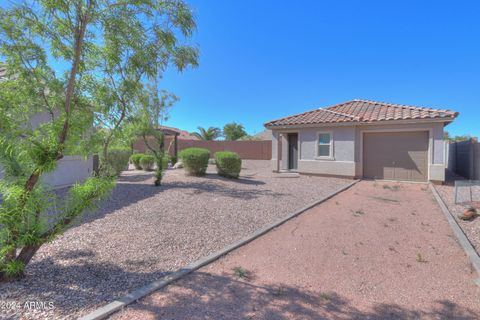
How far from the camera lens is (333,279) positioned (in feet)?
11.2

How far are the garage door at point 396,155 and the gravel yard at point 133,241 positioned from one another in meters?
5.70

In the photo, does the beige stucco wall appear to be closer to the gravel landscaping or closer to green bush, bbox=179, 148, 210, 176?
the gravel landscaping

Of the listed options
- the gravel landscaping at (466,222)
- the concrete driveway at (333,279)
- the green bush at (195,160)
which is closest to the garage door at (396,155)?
the gravel landscaping at (466,222)

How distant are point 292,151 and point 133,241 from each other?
1207 centimetres

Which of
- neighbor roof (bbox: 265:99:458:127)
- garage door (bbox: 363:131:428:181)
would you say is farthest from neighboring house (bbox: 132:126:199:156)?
garage door (bbox: 363:131:428:181)

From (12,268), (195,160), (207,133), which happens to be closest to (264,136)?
(207,133)

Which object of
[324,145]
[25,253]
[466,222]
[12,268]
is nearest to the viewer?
[12,268]

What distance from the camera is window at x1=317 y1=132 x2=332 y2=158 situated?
1318 cm

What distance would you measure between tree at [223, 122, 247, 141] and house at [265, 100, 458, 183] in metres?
24.6

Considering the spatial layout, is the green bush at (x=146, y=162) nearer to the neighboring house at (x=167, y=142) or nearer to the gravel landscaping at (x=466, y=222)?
the neighboring house at (x=167, y=142)

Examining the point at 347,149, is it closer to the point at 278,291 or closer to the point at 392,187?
the point at 392,187

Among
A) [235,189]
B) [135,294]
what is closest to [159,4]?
[135,294]

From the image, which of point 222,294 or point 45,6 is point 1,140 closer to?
point 45,6

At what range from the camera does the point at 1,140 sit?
2.51 meters
